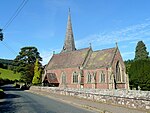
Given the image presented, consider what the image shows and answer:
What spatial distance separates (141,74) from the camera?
5516cm

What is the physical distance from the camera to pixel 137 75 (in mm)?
56781

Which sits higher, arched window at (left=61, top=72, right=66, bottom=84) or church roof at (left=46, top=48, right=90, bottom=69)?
church roof at (left=46, top=48, right=90, bottom=69)

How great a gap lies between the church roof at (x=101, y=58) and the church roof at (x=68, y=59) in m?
2.14

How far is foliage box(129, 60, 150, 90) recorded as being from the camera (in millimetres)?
52781

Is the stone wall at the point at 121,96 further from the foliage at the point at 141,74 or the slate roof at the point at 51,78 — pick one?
the slate roof at the point at 51,78

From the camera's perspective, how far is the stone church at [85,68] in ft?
162

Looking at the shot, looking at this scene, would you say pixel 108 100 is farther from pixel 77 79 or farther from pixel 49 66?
pixel 49 66

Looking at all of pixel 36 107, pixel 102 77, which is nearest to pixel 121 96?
pixel 36 107

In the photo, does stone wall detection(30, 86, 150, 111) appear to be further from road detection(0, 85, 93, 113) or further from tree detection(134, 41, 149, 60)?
tree detection(134, 41, 149, 60)

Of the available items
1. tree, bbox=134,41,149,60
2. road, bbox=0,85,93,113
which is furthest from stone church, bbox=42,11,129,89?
tree, bbox=134,41,149,60

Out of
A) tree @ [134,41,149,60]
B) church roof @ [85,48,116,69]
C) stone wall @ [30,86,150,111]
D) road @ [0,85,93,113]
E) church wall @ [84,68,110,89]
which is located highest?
tree @ [134,41,149,60]

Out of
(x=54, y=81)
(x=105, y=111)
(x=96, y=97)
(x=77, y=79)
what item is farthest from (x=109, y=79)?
(x=105, y=111)

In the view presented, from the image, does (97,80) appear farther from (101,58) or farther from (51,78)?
(51,78)

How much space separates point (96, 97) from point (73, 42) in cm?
4538
